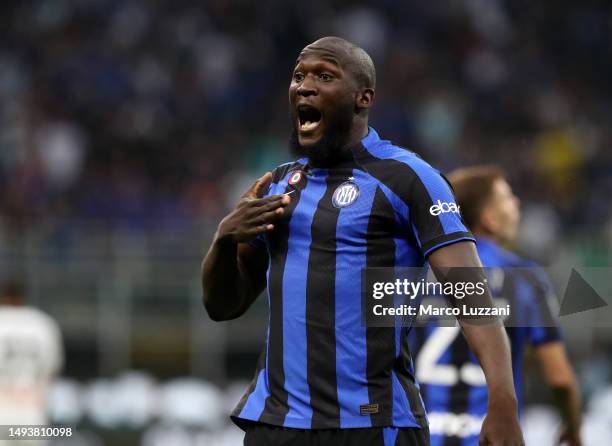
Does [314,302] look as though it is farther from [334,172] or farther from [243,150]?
[243,150]

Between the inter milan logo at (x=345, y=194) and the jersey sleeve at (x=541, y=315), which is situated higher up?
the inter milan logo at (x=345, y=194)

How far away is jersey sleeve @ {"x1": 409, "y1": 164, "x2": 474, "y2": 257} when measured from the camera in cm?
324

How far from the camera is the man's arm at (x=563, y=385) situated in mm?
4953

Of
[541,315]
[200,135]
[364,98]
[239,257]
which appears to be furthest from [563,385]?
[200,135]

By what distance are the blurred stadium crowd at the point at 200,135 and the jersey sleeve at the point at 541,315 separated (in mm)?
3367

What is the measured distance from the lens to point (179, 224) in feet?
35.8

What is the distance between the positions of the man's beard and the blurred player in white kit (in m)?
4.43

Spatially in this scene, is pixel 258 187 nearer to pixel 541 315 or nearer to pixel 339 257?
pixel 339 257

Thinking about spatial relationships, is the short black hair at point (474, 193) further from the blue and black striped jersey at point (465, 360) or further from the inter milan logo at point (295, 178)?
the inter milan logo at point (295, 178)

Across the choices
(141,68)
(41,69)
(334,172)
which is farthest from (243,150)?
(334,172)

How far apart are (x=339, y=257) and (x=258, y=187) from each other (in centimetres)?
42

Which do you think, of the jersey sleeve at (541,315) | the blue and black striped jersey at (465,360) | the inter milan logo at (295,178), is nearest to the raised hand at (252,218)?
the inter milan logo at (295,178)

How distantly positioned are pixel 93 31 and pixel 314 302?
11.8 metres

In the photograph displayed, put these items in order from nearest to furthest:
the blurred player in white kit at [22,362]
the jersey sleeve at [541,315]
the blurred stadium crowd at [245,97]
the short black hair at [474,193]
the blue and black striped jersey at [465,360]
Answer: the blue and black striped jersey at [465,360]
the jersey sleeve at [541,315]
the short black hair at [474,193]
the blurred player in white kit at [22,362]
the blurred stadium crowd at [245,97]
